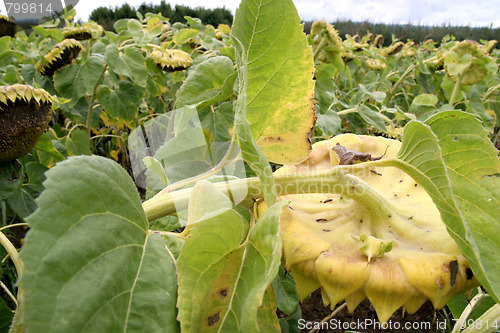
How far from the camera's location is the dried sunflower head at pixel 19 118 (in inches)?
25.1

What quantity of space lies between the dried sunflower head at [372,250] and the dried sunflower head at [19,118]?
0.49 meters

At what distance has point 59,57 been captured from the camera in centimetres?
128

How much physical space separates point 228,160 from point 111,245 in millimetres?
204

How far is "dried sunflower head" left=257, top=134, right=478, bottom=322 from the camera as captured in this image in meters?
0.38

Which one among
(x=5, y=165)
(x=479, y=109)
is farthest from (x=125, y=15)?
(x=5, y=165)

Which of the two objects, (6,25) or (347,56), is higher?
(6,25)

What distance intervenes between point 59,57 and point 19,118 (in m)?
0.72

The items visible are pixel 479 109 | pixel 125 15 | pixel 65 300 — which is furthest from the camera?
pixel 125 15

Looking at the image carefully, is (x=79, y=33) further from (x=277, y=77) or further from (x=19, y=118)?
(x=277, y=77)

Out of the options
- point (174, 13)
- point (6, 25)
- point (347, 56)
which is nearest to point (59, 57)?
point (6, 25)

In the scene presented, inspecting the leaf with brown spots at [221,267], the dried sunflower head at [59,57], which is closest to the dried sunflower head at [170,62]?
the dried sunflower head at [59,57]

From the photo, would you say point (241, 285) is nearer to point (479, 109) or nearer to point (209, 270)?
point (209, 270)

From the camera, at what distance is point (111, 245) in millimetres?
261

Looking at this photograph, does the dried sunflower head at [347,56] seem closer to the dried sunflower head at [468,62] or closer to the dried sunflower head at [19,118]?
the dried sunflower head at [468,62]
